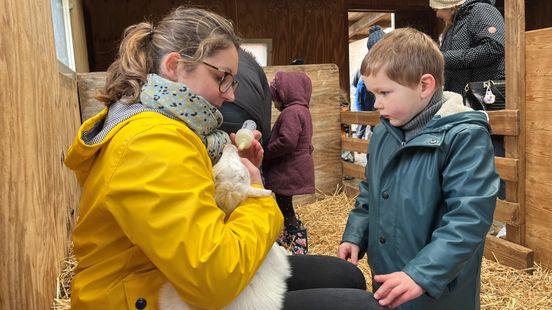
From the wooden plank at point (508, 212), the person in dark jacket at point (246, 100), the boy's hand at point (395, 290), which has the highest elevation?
the person in dark jacket at point (246, 100)

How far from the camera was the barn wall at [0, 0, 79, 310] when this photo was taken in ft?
4.10

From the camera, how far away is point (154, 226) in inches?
A: 34.8

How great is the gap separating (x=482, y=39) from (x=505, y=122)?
22.5 inches

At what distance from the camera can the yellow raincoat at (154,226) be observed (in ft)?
2.92

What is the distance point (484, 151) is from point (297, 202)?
321 centimetres

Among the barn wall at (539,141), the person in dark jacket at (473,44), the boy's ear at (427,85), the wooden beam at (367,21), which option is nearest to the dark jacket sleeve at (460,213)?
the boy's ear at (427,85)

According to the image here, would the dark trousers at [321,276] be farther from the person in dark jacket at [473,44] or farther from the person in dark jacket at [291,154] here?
the person in dark jacket at [473,44]

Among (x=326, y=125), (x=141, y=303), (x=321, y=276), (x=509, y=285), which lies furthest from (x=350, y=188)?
(x=141, y=303)

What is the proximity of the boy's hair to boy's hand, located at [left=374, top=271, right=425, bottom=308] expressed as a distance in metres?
0.56

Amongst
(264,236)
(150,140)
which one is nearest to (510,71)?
(264,236)

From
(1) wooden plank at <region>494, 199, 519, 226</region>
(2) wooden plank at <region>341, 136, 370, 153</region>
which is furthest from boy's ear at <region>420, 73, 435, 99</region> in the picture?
(2) wooden plank at <region>341, 136, 370, 153</region>

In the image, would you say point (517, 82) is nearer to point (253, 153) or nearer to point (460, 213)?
point (460, 213)

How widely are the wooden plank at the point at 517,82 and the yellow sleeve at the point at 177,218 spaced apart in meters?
2.24

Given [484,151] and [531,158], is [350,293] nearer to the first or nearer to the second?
[484,151]
